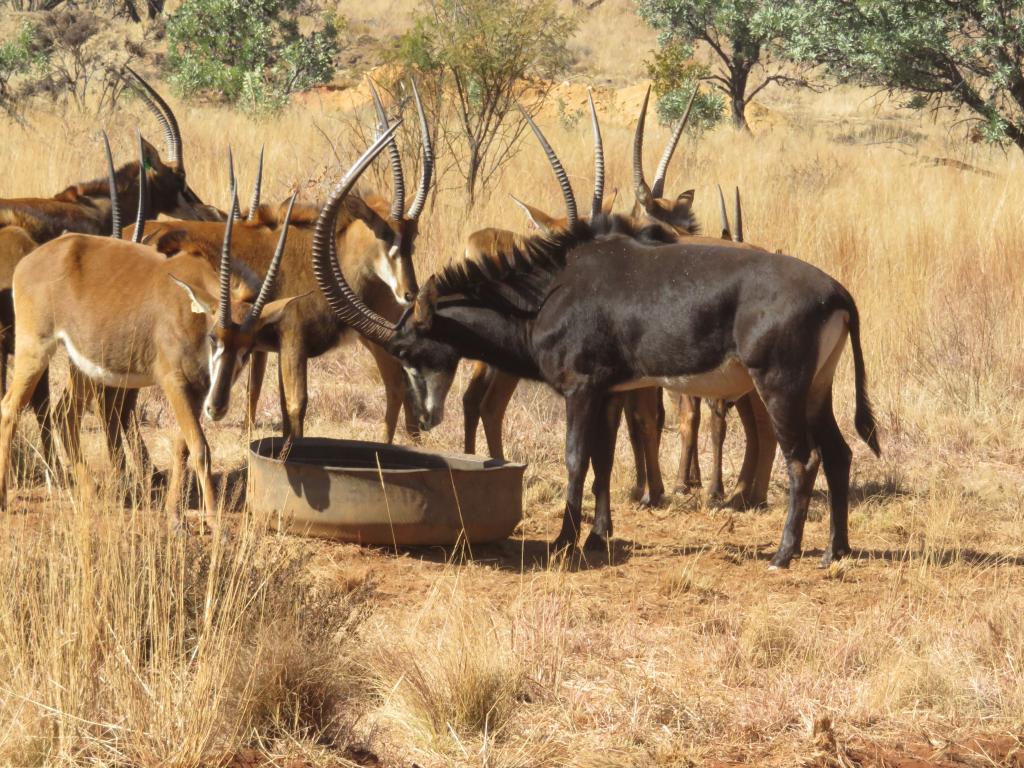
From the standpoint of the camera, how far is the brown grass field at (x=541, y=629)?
4.40 meters

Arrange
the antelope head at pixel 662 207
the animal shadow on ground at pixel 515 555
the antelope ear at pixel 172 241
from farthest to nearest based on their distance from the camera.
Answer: the antelope head at pixel 662 207, the antelope ear at pixel 172 241, the animal shadow on ground at pixel 515 555

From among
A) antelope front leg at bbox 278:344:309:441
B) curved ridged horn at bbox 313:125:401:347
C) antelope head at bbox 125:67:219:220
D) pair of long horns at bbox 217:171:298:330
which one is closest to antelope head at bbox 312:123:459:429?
curved ridged horn at bbox 313:125:401:347

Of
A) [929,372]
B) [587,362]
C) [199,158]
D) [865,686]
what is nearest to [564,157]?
[199,158]

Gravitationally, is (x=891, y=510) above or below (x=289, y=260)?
below

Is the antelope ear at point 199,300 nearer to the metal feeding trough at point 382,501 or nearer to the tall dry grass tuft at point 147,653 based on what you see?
the metal feeding trough at point 382,501

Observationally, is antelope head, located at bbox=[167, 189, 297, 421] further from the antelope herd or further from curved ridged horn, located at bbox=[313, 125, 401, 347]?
curved ridged horn, located at bbox=[313, 125, 401, 347]

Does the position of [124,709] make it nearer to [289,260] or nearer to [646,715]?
[646,715]

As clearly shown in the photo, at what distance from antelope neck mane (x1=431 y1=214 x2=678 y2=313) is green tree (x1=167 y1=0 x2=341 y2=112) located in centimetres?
2063

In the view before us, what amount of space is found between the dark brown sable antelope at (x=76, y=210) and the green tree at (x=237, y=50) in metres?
17.0

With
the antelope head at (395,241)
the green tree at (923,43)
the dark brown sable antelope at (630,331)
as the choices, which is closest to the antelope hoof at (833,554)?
the dark brown sable antelope at (630,331)

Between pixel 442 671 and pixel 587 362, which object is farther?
pixel 587 362

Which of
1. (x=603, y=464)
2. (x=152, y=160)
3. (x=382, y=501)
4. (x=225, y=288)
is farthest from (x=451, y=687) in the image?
(x=152, y=160)

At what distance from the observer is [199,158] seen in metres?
17.5

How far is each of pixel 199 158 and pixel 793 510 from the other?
12111mm
